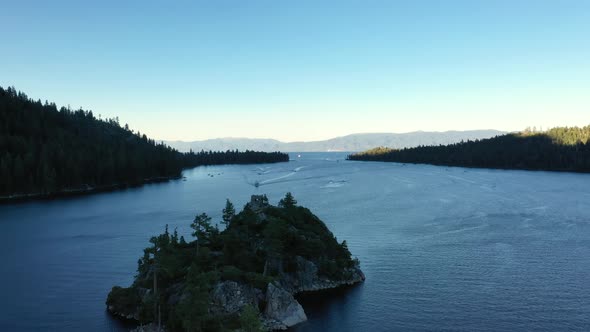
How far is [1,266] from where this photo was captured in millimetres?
81875

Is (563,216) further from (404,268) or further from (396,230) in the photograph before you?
(404,268)

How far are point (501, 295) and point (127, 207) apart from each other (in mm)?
137321

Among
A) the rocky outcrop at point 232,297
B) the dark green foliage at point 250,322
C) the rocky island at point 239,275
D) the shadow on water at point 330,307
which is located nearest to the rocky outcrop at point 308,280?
the rocky island at point 239,275

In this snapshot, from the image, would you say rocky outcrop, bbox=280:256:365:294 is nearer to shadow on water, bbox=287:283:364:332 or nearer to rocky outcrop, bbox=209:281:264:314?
shadow on water, bbox=287:283:364:332

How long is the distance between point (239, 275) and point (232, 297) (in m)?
3.73

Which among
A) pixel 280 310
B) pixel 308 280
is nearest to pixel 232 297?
pixel 280 310

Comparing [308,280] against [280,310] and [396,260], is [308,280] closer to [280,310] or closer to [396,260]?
[280,310]

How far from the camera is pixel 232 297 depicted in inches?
2099

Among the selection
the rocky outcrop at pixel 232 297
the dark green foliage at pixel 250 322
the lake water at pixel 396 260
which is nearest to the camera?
the dark green foliage at pixel 250 322

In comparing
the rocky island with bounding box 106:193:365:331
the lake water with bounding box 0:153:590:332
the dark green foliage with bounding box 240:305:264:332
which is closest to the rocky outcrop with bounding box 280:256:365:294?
the rocky island with bounding box 106:193:365:331

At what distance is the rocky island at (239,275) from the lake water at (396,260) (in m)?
4.01

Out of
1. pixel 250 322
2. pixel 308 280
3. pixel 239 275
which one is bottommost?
pixel 308 280

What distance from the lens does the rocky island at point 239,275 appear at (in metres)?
48.7

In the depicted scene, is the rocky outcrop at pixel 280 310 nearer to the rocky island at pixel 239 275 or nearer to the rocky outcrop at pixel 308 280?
the rocky island at pixel 239 275
